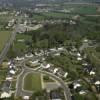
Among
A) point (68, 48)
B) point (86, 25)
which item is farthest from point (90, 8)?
point (68, 48)

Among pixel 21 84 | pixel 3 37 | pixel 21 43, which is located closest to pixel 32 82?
pixel 21 84

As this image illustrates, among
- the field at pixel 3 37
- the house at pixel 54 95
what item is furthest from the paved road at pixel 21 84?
the field at pixel 3 37

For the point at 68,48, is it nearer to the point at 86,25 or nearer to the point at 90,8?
the point at 86,25

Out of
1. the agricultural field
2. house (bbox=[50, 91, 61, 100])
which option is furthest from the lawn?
the agricultural field

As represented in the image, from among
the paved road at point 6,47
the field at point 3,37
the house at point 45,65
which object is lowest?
the field at point 3,37

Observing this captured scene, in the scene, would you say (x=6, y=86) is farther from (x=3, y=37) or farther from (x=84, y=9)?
(x=84, y=9)

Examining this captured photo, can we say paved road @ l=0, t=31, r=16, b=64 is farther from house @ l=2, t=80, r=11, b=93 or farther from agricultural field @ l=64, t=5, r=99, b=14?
→ agricultural field @ l=64, t=5, r=99, b=14

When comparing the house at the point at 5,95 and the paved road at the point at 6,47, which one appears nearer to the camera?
the house at the point at 5,95

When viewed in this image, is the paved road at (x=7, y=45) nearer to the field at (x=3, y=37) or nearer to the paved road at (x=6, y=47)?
the paved road at (x=6, y=47)
